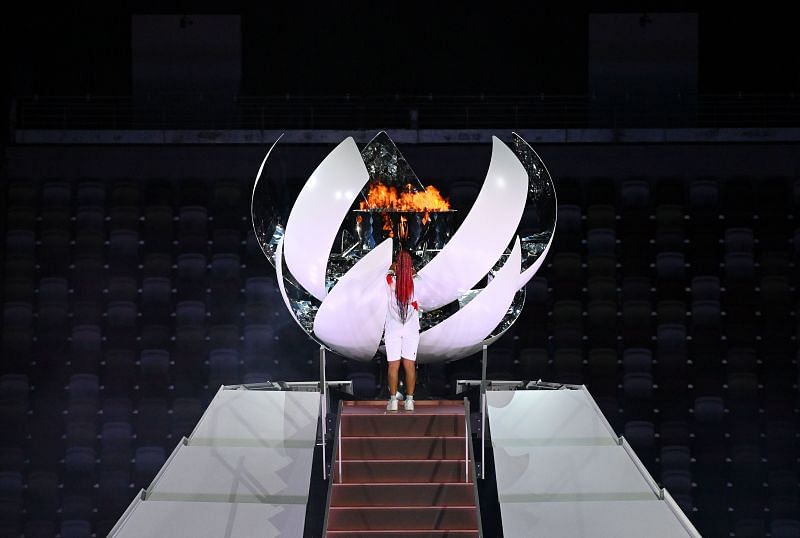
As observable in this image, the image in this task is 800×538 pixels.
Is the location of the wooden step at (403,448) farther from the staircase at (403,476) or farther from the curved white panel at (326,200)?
the curved white panel at (326,200)

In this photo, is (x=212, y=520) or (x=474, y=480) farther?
(x=474, y=480)

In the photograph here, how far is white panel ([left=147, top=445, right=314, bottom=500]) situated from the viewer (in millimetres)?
7047

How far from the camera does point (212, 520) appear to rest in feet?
22.2

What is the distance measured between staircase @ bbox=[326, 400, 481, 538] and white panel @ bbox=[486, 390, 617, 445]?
0.56m

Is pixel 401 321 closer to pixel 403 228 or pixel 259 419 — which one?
pixel 403 228

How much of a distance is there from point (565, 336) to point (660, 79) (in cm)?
361

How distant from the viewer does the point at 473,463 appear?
7.05 m

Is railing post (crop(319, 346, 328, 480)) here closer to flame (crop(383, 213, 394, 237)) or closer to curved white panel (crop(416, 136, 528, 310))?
curved white panel (crop(416, 136, 528, 310))

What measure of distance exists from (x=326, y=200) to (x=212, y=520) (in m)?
2.25

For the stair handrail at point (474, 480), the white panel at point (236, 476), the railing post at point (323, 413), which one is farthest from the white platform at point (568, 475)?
the white panel at point (236, 476)

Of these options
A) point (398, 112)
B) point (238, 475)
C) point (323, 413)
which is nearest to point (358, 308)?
point (323, 413)

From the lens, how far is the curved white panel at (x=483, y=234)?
7.87 m

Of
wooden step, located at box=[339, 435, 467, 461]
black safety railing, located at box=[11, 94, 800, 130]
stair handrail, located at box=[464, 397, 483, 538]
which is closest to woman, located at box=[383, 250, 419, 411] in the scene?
stair handrail, located at box=[464, 397, 483, 538]

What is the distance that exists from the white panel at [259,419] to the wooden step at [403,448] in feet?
1.81
